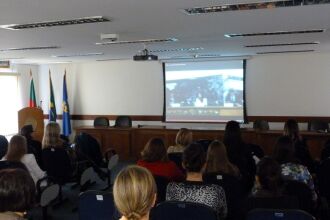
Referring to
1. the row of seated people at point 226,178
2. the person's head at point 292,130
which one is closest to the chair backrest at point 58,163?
the row of seated people at point 226,178

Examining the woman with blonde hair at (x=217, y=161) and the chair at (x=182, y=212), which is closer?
the chair at (x=182, y=212)

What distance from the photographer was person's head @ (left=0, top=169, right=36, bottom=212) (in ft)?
6.41

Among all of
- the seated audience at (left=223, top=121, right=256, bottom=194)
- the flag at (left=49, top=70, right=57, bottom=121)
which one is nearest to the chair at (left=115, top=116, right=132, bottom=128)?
the flag at (left=49, top=70, right=57, bottom=121)

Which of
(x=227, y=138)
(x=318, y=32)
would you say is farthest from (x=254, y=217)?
(x=318, y=32)

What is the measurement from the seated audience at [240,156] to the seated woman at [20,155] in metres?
2.56

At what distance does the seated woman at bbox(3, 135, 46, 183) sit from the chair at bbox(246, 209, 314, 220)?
311 centimetres

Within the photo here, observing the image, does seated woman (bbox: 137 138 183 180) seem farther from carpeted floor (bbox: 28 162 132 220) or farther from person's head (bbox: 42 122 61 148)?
person's head (bbox: 42 122 61 148)

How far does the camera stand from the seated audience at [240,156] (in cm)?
454

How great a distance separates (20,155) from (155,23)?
7.82 ft

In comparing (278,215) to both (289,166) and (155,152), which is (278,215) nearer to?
(289,166)

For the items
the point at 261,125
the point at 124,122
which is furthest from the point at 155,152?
the point at 124,122

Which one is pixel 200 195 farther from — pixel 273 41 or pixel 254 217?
pixel 273 41

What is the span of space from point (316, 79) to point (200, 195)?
6.76 metres

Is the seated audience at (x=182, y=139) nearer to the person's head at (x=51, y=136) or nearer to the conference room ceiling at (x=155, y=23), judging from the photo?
the conference room ceiling at (x=155, y=23)
